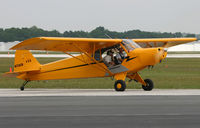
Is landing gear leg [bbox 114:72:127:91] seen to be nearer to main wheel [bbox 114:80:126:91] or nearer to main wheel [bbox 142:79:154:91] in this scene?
main wheel [bbox 114:80:126:91]

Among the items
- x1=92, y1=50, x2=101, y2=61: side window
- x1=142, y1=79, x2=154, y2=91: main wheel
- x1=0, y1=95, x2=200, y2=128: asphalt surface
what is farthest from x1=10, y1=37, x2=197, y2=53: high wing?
x1=0, y1=95, x2=200, y2=128: asphalt surface

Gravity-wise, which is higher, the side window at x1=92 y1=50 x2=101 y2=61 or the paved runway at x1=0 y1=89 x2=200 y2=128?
the side window at x1=92 y1=50 x2=101 y2=61

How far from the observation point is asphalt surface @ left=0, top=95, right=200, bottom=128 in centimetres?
870

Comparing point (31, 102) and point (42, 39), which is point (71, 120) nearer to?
point (31, 102)

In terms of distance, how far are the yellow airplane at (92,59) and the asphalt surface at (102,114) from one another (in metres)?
4.24

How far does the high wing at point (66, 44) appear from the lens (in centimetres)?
1642

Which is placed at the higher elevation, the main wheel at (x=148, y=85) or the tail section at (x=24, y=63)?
the tail section at (x=24, y=63)

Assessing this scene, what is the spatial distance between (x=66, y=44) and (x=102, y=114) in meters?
8.09

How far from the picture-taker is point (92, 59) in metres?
18.2

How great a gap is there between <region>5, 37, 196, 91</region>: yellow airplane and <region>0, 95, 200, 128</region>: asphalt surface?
424cm

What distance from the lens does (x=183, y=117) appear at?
31.0 feet

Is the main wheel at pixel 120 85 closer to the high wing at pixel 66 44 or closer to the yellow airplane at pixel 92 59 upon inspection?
the yellow airplane at pixel 92 59

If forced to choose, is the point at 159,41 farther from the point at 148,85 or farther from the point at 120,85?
the point at 120,85

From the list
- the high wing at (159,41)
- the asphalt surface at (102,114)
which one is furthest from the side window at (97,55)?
the asphalt surface at (102,114)
